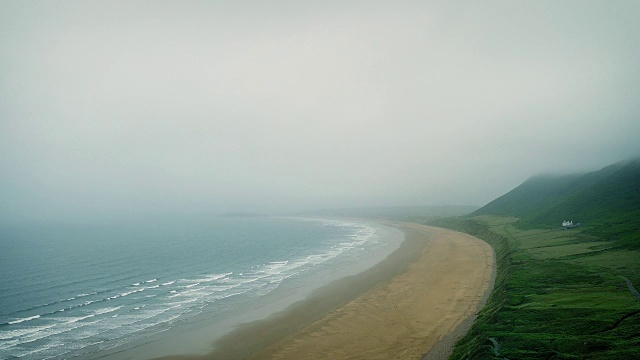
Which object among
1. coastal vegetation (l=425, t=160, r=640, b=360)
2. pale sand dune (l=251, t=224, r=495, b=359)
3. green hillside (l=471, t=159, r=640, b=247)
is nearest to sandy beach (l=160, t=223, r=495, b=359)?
pale sand dune (l=251, t=224, r=495, b=359)

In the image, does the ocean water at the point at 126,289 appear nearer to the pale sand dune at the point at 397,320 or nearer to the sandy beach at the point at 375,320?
the sandy beach at the point at 375,320

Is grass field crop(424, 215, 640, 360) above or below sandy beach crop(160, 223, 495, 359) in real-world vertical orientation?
above

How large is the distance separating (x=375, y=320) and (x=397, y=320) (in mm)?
2499

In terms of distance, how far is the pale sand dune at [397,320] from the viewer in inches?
1201

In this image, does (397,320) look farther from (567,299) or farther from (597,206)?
(597,206)

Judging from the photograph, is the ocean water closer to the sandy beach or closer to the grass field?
the sandy beach

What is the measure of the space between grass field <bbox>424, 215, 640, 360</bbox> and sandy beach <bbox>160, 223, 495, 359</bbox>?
3.38m

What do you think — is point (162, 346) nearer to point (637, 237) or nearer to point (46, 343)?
point (46, 343)

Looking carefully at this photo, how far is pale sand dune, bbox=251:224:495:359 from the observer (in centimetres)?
3052

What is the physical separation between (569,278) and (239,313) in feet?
140

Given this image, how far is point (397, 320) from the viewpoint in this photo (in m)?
37.6

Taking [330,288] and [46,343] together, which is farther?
[330,288]

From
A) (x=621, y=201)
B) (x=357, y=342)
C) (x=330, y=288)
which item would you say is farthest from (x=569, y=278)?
(x=621, y=201)

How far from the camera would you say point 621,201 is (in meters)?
102
